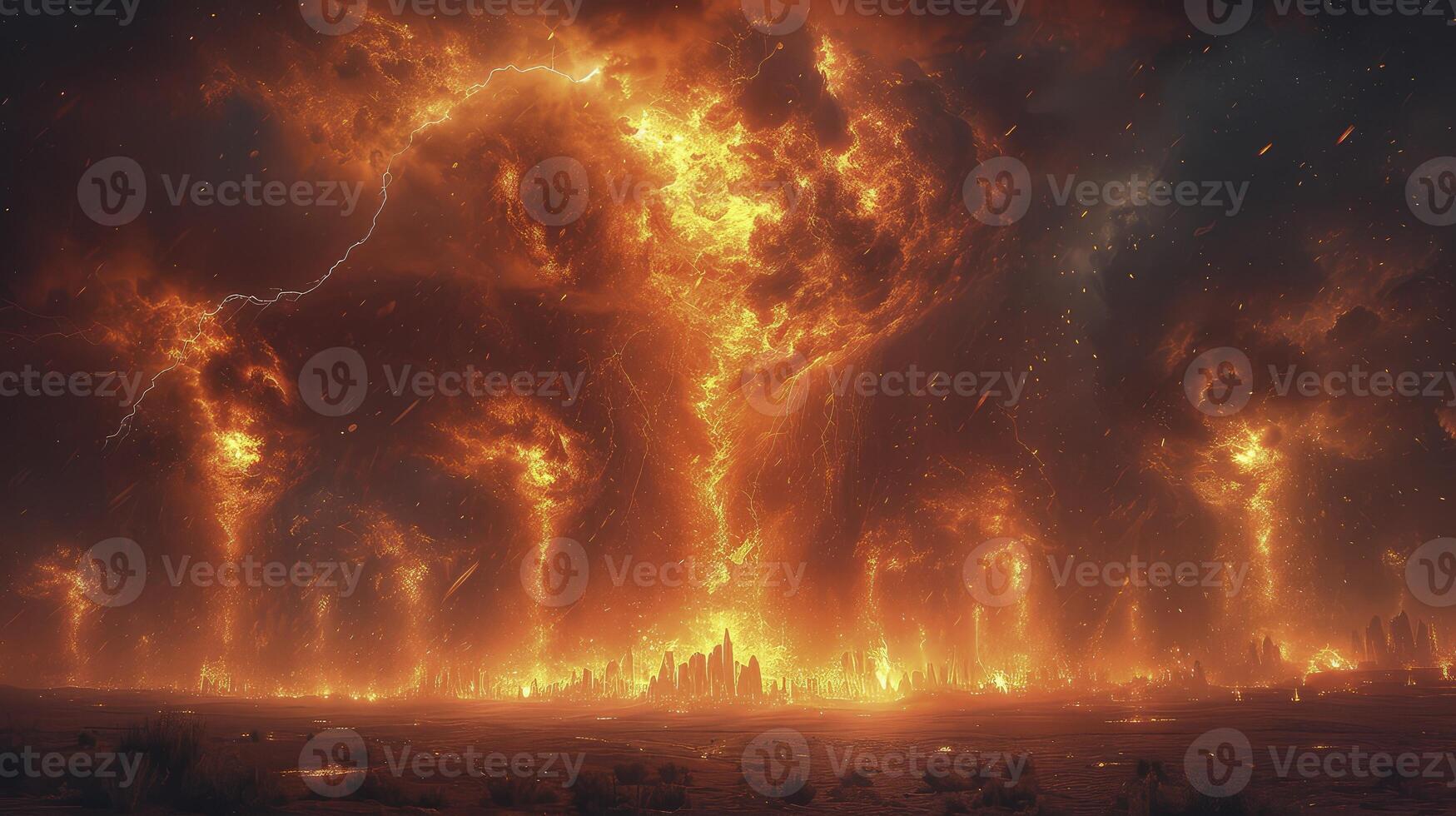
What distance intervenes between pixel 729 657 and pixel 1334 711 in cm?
4178

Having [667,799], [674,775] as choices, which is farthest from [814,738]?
[667,799]

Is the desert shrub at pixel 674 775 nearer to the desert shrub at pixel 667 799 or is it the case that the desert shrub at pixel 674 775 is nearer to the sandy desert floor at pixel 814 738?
the sandy desert floor at pixel 814 738

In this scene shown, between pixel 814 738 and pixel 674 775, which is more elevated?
pixel 674 775

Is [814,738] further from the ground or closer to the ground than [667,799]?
closer to the ground

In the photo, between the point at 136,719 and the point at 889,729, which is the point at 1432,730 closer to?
the point at 889,729

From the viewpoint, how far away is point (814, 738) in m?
36.7

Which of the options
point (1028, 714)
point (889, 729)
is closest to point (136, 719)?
point (889, 729)

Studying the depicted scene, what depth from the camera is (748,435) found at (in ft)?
205

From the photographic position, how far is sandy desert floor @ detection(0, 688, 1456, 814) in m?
20.5

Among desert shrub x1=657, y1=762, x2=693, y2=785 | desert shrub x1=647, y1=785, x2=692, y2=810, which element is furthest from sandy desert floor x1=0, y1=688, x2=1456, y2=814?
desert shrub x1=647, y1=785, x2=692, y2=810

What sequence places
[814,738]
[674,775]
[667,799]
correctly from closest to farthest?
[667,799], [674,775], [814,738]

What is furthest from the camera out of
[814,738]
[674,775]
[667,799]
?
[814,738]

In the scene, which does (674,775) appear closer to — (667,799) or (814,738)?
(667,799)

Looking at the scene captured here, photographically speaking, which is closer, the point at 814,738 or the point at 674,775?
the point at 674,775
